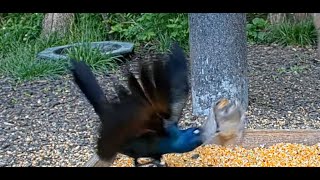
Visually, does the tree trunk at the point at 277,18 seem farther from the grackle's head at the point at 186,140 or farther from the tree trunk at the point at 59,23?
the grackle's head at the point at 186,140

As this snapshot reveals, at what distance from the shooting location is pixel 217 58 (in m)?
3.25

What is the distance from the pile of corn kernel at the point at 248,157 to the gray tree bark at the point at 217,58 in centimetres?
86

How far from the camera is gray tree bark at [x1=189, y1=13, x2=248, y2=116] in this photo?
10.5ft

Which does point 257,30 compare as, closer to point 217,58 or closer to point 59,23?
point 59,23

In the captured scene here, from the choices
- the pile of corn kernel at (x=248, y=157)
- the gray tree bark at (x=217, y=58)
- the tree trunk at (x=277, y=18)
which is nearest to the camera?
the pile of corn kernel at (x=248, y=157)

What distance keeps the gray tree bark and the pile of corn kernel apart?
864 mm

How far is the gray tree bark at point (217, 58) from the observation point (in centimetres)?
321

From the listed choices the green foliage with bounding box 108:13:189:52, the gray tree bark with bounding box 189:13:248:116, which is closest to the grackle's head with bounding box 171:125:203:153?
the gray tree bark with bounding box 189:13:248:116

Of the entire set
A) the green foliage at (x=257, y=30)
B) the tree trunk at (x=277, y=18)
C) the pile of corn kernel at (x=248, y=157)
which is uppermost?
the pile of corn kernel at (x=248, y=157)

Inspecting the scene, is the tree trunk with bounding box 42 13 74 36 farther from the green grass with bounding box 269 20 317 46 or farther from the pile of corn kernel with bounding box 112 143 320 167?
the pile of corn kernel with bounding box 112 143 320 167

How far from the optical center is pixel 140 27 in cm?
584

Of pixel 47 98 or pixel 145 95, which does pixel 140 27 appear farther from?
pixel 145 95

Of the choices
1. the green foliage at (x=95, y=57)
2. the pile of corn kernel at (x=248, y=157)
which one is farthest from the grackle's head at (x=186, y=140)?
the green foliage at (x=95, y=57)
